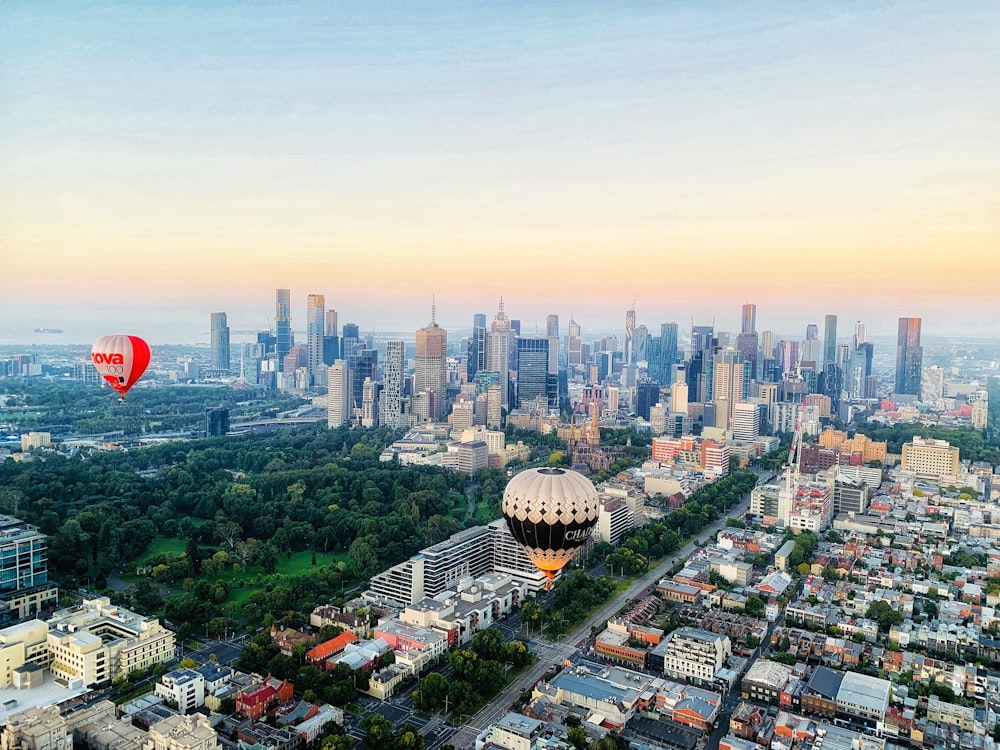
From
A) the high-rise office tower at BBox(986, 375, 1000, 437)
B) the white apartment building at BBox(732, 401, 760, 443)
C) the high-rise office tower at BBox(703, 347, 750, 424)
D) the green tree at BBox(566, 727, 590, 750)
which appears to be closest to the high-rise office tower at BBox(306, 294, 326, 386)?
the high-rise office tower at BBox(703, 347, 750, 424)

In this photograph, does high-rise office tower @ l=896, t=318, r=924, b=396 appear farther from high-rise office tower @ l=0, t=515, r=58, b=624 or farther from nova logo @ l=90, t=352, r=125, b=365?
high-rise office tower @ l=0, t=515, r=58, b=624

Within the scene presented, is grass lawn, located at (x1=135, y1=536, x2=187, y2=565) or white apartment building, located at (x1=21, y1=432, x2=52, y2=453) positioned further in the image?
white apartment building, located at (x1=21, y1=432, x2=52, y2=453)

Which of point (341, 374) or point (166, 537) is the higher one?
point (341, 374)

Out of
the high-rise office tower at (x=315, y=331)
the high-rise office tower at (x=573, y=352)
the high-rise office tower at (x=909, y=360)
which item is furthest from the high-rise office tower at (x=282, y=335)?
the high-rise office tower at (x=909, y=360)

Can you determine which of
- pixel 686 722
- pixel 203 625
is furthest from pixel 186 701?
pixel 686 722

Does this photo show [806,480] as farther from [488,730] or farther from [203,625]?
[203,625]

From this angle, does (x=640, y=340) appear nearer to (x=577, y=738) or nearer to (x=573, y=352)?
(x=573, y=352)

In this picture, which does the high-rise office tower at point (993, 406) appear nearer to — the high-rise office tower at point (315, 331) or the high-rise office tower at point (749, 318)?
the high-rise office tower at point (749, 318)
